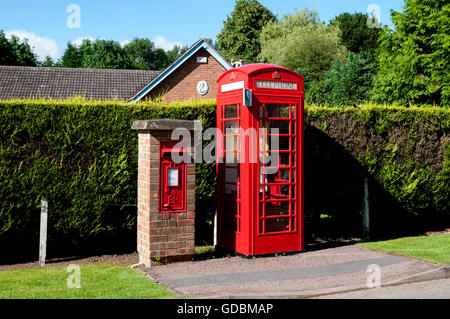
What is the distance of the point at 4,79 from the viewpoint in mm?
25062

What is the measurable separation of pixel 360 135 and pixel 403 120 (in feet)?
4.41

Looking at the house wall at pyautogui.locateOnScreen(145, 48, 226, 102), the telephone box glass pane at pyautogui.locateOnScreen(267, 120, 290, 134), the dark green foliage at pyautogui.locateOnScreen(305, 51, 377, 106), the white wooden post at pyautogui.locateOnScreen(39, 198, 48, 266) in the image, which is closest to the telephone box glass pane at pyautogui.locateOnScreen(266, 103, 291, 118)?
the telephone box glass pane at pyautogui.locateOnScreen(267, 120, 290, 134)

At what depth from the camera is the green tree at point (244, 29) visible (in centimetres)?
5631

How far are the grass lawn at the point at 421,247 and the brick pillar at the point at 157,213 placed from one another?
379 centimetres

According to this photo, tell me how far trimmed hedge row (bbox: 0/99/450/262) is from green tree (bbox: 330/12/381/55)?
39.4 m

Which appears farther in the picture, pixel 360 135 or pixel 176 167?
pixel 360 135

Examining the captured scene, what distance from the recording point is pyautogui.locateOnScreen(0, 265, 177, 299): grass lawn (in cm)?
591

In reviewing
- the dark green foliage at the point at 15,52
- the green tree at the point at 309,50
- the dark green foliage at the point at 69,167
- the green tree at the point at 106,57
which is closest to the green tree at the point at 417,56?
the dark green foliage at the point at 69,167

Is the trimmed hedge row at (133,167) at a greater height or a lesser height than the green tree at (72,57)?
lesser

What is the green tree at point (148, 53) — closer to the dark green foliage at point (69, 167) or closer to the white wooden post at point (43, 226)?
the dark green foliage at point (69, 167)

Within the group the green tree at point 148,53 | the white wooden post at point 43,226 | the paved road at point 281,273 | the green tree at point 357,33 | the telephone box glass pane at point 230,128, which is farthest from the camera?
the green tree at point 148,53
